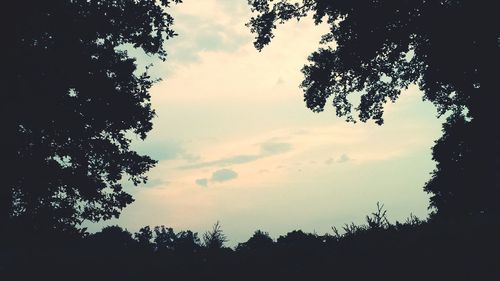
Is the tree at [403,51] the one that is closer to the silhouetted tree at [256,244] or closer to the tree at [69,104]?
the tree at [69,104]

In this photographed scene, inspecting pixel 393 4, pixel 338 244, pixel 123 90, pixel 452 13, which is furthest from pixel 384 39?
pixel 338 244

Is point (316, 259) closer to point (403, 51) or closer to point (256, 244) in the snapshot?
point (256, 244)

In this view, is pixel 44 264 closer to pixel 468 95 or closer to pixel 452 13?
pixel 452 13

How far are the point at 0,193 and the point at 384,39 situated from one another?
13712mm

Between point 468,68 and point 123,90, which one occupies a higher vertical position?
point 123,90

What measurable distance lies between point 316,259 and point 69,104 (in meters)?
11.3

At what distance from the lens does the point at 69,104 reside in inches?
506

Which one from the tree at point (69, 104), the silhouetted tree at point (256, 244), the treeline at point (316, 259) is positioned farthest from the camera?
the tree at point (69, 104)

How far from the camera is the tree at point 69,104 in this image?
457 inches

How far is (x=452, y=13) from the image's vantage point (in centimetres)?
1270

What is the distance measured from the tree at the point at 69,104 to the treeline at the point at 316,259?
28.5 ft

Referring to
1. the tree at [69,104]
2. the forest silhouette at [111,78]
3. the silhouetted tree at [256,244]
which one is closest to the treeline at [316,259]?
the silhouetted tree at [256,244]

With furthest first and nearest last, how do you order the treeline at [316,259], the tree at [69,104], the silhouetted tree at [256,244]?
the tree at [69,104] → the silhouetted tree at [256,244] → the treeline at [316,259]

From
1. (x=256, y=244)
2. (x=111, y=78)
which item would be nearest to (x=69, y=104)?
(x=111, y=78)
